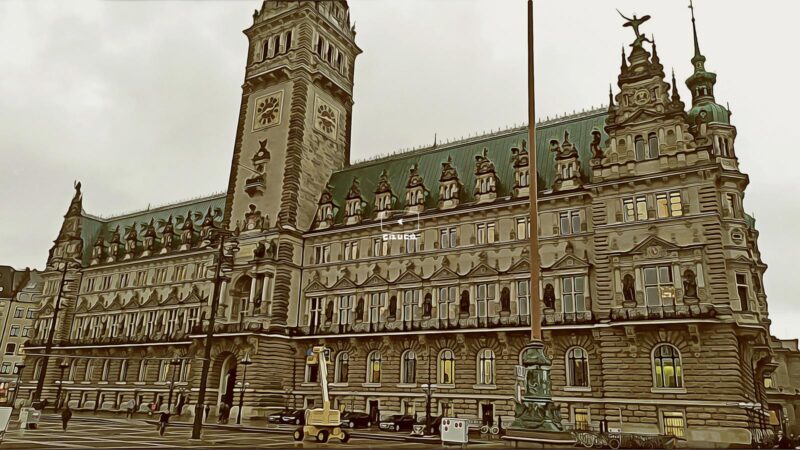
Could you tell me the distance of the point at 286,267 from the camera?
55.8 metres

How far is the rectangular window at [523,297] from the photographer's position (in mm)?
43969

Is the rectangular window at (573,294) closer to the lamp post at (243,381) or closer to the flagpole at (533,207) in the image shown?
the flagpole at (533,207)

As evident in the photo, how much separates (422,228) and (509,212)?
27.3ft

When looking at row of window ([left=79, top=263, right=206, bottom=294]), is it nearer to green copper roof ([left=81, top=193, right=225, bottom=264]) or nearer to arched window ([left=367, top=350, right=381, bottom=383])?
green copper roof ([left=81, top=193, right=225, bottom=264])

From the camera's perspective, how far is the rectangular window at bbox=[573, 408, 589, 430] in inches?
1533

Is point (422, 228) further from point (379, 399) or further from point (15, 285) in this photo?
point (15, 285)

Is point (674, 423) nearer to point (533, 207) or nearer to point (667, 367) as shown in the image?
point (667, 367)

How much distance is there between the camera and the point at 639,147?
4194 centimetres

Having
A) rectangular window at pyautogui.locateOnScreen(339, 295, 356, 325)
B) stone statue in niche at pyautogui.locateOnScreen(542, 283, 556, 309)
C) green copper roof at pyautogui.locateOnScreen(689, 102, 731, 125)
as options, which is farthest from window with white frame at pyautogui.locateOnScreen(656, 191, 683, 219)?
rectangular window at pyautogui.locateOnScreen(339, 295, 356, 325)

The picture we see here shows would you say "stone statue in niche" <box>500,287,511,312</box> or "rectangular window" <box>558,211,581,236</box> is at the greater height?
"rectangular window" <box>558,211,581,236</box>

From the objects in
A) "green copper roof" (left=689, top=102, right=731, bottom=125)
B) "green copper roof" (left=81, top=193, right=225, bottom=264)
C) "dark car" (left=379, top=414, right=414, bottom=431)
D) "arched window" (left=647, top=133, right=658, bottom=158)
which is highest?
"green copper roof" (left=81, top=193, right=225, bottom=264)

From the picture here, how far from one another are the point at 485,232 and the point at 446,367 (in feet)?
37.3

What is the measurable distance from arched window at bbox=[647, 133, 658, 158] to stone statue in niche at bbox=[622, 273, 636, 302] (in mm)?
8913

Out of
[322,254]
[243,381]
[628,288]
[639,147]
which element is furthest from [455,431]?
[322,254]
